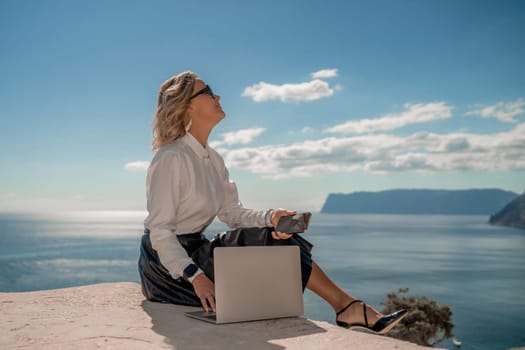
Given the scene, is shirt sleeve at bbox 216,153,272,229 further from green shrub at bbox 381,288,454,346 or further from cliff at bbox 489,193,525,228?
cliff at bbox 489,193,525,228

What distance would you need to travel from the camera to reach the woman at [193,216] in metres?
2.63

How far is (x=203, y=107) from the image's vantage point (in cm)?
315

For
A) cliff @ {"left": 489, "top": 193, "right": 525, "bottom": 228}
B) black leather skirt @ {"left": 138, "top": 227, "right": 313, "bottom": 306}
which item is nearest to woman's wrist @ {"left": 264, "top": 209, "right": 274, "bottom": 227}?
black leather skirt @ {"left": 138, "top": 227, "right": 313, "bottom": 306}

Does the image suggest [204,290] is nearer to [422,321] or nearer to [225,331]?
[225,331]

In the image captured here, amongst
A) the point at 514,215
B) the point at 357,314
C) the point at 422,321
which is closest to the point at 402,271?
the point at 422,321

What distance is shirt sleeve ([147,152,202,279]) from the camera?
2.64 m

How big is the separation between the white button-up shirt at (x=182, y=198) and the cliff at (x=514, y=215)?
5182 inches

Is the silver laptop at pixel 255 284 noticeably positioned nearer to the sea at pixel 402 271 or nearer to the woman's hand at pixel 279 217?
the woman's hand at pixel 279 217

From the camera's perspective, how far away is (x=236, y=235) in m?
2.65

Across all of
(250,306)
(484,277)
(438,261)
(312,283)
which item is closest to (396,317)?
(312,283)

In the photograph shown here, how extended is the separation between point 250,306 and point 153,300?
91cm

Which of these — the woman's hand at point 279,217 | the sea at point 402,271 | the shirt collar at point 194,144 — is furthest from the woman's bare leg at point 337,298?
the sea at point 402,271

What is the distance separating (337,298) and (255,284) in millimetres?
522

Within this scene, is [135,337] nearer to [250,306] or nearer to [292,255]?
[250,306]
